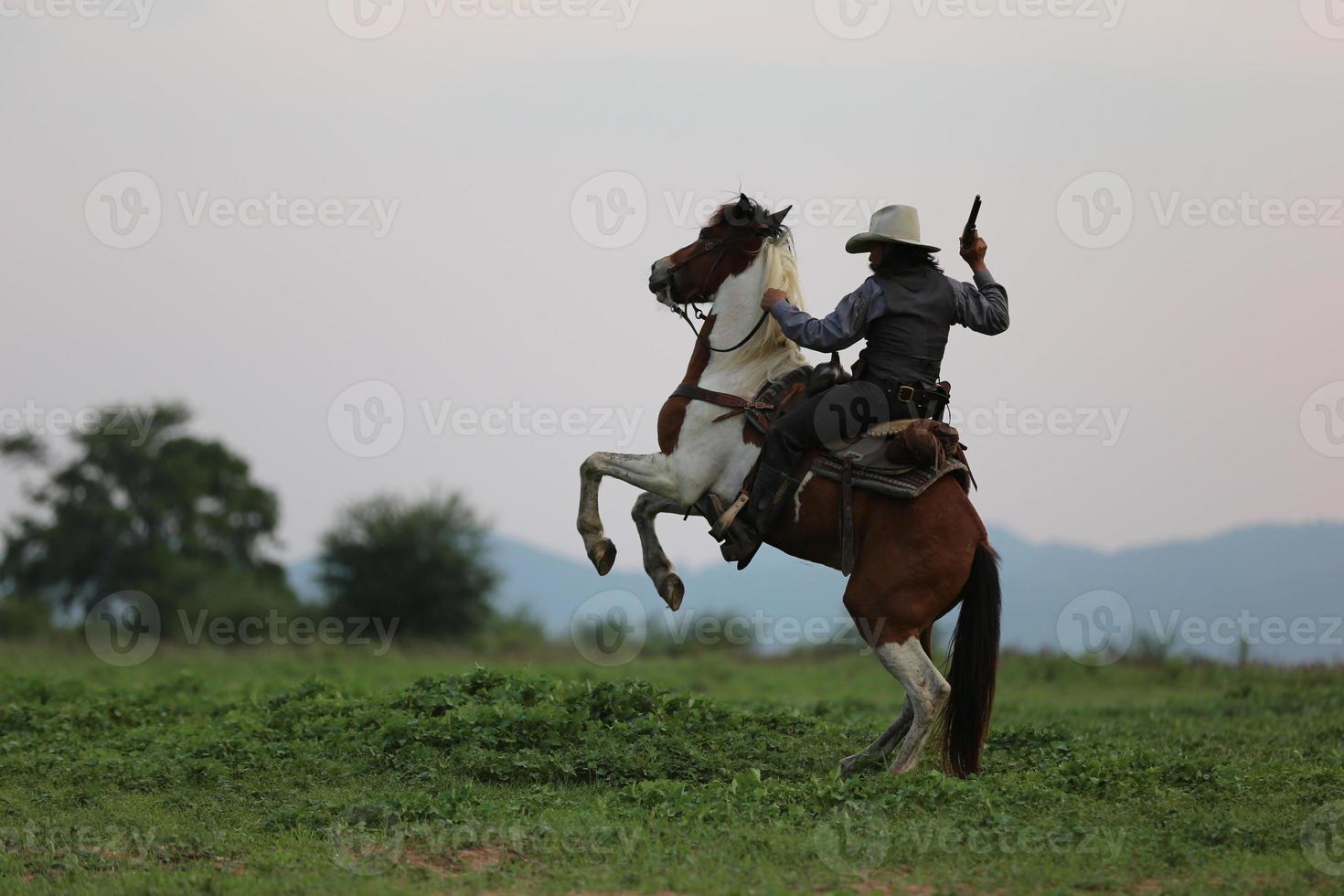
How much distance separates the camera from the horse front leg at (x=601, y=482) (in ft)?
29.8

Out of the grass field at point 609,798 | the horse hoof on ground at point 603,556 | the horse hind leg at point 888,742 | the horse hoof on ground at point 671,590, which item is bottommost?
the grass field at point 609,798

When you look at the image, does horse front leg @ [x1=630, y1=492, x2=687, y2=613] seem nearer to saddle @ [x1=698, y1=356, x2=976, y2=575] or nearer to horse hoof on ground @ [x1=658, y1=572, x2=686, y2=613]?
horse hoof on ground @ [x1=658, y1=572, x2=686, y2=613]

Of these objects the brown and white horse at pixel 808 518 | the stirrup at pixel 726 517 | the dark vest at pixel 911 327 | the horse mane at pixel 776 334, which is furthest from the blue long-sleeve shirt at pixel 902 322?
the stirrup at pixel 726 517

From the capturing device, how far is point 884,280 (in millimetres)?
8688

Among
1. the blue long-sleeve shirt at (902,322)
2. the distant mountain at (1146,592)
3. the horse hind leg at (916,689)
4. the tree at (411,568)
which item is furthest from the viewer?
the tree at (411,568)

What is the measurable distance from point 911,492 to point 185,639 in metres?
27.0

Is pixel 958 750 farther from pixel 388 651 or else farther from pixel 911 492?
pixel 388 651

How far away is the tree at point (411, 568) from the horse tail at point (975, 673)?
2813 centimetres

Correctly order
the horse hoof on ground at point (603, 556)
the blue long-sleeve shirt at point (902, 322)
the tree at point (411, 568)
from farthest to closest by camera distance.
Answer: the tree at point (411, 568) → the horse hoof on ground at point (603, 556) → the blue long-sleeve shirt at point (902, 322)

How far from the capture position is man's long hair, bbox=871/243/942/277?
875cm

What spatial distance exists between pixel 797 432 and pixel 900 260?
1.26 m

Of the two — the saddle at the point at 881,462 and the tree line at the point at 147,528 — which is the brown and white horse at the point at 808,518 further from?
the tree line at the point at 147,528

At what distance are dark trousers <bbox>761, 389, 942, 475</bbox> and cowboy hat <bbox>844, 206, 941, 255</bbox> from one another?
918 mm

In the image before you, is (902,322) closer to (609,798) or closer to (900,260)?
(900,260)
